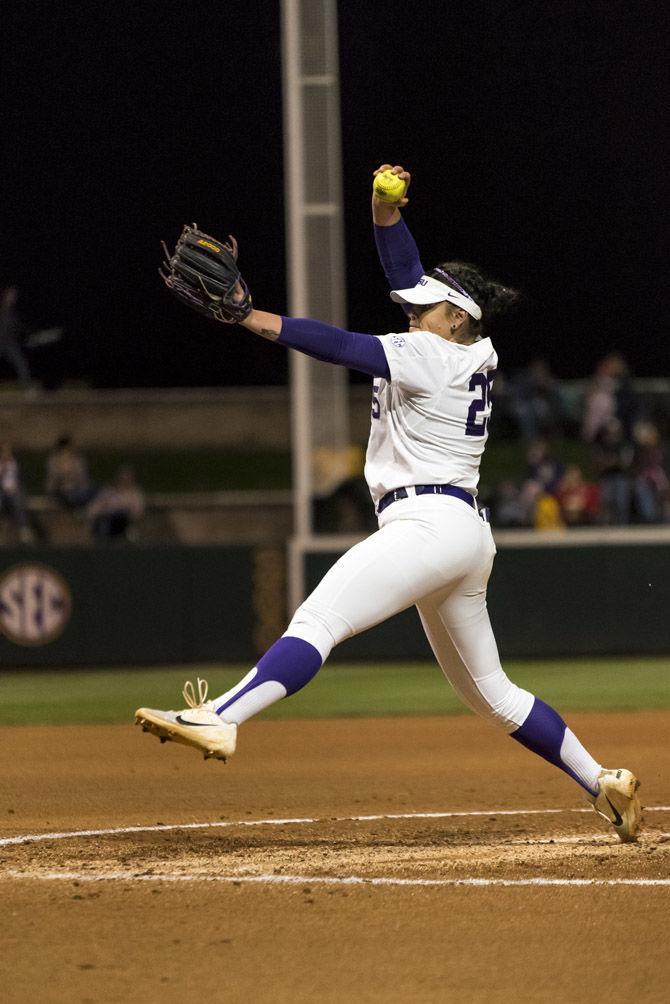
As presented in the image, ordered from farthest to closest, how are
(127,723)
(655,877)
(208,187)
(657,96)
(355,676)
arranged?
(208,187)
(657,96)
(355,676)
(127,723)
(655,877)

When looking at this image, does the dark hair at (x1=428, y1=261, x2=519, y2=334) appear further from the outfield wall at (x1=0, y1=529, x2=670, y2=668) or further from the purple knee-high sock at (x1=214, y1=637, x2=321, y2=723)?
the outfield wall at (x1=0, y1=529, x2=670, y2=668)

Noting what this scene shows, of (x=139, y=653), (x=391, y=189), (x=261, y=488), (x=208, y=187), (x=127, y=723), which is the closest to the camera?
(x=391, y=189)

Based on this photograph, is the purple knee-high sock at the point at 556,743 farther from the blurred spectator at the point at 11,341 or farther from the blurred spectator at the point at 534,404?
the blurred spectator at the point at 11,341

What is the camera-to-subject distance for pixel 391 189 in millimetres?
4926

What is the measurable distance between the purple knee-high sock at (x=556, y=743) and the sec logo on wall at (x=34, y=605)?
26.2ft

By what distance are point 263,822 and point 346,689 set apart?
209 inches

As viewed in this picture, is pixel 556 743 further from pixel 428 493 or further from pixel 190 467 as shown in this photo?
pixel 190 467

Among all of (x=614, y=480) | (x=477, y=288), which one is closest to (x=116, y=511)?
(x=614, y=480)

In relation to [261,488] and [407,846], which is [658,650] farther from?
[261,488]

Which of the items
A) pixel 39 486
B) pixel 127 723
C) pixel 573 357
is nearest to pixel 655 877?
pixel 127 723

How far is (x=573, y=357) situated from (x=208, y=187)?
23.3 ft

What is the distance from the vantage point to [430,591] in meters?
4.60

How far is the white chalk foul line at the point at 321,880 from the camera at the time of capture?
14.5ft

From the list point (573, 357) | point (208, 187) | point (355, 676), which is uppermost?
point (208, 187)
